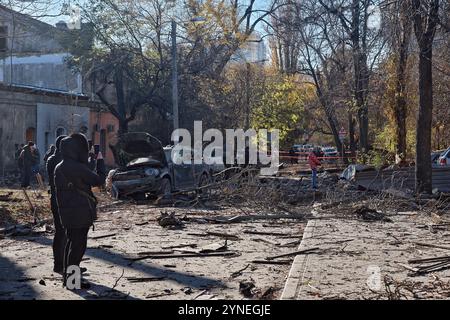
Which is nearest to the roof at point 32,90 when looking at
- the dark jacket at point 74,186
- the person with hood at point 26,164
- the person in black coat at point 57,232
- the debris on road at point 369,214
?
the person with hood at point 26,164

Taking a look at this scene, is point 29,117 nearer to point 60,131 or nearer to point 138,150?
point 60,131

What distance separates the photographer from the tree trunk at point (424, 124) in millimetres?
18375

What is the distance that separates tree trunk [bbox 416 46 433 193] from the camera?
18375mm

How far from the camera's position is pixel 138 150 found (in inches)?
775

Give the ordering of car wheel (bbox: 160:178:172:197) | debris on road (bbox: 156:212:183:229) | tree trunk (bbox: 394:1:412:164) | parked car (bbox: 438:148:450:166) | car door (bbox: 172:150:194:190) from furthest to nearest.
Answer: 1. parked car (bbox: 438:148:450:166)
2. tree trunk (bbox: 394:1:412:164)
3. car door (bbox: 172:150:194:190)
4. car wheel (bbox: 160:178:172:197)
5. debris on road (bbox: 156:212:183:229)

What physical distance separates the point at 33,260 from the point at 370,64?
2431 centimetres

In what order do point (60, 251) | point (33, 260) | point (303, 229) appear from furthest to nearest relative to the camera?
point (303, 229) → point (33, 260) → point (60, 251)

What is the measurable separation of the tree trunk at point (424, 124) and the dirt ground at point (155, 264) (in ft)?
20.1

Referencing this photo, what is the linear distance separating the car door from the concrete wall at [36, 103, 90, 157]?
14416mm

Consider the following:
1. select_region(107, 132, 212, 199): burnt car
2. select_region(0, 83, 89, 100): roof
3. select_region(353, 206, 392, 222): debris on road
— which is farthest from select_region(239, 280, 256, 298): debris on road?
select_region(0, 83, 89, 100): roof

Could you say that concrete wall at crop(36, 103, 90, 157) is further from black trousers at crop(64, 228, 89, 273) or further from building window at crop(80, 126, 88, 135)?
black trousers at crop(64, 228, 89, 273)
